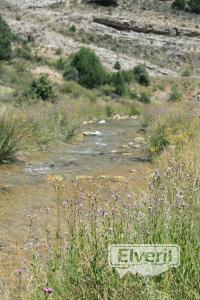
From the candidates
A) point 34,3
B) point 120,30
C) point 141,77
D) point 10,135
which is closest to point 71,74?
point 141,77

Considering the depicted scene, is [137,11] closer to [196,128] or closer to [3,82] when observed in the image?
[3,82]

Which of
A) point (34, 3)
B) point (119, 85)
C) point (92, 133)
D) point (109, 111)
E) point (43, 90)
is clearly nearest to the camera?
point (92, 133)

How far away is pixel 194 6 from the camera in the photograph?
66.6 meters

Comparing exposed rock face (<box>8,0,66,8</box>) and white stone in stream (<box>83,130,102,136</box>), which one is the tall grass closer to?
white stone in stream (<box>83,130,102,136</box>)

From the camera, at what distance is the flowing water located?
6059mm

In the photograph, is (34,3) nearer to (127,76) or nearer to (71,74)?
(127,76)

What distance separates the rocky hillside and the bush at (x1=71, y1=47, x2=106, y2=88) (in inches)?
363

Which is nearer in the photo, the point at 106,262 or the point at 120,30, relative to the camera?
the point at 106,262

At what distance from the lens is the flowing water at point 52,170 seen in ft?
19.9

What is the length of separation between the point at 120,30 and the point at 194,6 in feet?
37.9

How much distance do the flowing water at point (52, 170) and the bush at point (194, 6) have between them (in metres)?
54.8

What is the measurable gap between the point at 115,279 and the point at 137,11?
6491 centimetres

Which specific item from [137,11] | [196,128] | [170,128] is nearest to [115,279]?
[196,128]

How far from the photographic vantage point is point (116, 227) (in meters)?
3.14
